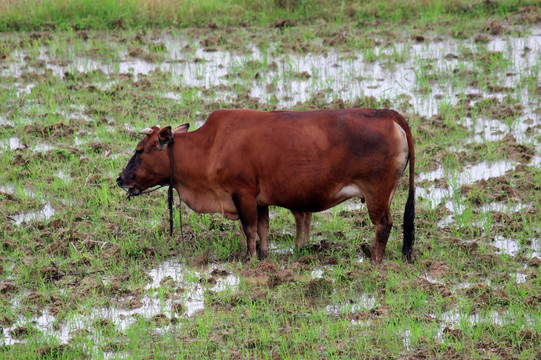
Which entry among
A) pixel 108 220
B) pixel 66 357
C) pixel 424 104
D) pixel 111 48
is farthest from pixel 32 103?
pixel 66 357

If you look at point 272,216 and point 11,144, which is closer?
point 272,216

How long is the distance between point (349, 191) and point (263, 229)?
0.85m

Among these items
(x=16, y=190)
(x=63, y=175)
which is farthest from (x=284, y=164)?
(x=16, y=190)

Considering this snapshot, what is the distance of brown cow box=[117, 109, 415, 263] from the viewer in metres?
7.02

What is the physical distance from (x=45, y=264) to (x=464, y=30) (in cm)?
753

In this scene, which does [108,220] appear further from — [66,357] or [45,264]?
[66,357]

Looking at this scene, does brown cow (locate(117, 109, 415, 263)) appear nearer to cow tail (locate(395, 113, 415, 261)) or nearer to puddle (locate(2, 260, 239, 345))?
cow tail (locate(395, 113, 415, 261))

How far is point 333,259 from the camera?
24.1 ft

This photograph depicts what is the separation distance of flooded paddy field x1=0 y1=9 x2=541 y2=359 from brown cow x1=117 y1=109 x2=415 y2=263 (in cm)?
41

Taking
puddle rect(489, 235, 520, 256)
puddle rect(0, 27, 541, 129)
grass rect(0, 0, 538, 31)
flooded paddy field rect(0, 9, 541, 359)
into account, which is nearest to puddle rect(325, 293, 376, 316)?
flooded paddy field rect(0, 9, 541, 359)

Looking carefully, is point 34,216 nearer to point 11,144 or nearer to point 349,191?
point 11,144

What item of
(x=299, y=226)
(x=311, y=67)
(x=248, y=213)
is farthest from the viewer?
(x=311, y=67)

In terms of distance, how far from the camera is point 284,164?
718cm

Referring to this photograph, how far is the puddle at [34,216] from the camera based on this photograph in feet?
26.9
